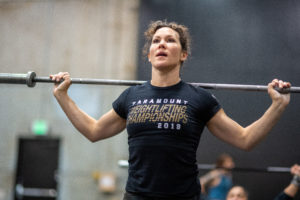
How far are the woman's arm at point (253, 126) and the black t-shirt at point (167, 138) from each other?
0.21 feet

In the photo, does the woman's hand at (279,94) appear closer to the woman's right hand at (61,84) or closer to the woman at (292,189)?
the woman's right hand at (61,84)

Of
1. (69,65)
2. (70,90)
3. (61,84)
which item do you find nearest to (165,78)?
(61,84)

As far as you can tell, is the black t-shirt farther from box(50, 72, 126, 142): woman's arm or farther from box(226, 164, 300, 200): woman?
box(226, 164, 300, 200): woman

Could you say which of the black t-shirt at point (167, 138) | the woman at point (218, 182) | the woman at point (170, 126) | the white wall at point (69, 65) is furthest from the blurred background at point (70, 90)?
the black t-shirt at point (167, 138)

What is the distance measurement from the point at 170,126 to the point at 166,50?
0.38 meters

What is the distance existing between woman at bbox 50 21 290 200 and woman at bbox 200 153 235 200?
1335 millimetres

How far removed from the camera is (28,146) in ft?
16.4

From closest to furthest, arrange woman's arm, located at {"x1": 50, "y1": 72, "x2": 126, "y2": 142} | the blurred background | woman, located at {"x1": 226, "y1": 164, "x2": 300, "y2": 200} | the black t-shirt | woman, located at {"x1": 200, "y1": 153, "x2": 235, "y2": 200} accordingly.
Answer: the black t-shirt
woman's arm, located at {"x1": 50, "y1": 72, "x2": 126, "y2": 142}
woman, located at {"x1": 226, "y1": 164, "x2": 300, "y2": 200}
woman, located at {"x1": 200, "y1": 153, "x2": 235, "y2": 200}
the blurred background

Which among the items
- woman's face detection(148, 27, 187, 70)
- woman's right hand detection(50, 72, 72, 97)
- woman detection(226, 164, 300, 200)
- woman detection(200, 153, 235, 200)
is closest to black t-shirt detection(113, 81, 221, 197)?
woman's face detection(148, 27, 187, 70)

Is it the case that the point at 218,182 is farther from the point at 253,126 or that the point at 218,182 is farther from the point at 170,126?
the point at 170,126

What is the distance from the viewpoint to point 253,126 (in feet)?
4.68

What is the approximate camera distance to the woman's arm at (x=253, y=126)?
4.58ft

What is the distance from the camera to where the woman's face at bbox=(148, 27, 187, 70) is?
1.53 m

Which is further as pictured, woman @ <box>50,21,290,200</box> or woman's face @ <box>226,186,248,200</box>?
woman's face @ <box>226,186,248,200</box>
